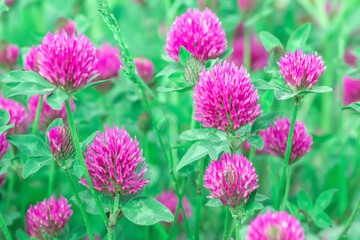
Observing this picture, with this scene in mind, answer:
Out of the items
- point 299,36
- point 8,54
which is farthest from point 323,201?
point 8,54

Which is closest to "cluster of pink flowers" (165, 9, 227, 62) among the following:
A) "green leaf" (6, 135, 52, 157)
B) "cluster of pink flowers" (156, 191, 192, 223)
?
"green leaf" (6, 135, 52, 157)

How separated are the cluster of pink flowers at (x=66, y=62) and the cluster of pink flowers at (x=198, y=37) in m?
0.15

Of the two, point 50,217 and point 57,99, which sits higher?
point 57,99

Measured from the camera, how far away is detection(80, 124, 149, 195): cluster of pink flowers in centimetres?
60

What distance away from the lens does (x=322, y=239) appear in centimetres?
89

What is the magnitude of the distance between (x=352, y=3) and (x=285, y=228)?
120cm

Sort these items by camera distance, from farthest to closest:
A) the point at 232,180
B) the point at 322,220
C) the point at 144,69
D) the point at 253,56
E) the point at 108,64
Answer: the point at 253,56 < the point at 108,64 < the point at 144,69 < the point at 322,220 < the point at 232,180

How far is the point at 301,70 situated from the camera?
0.61m

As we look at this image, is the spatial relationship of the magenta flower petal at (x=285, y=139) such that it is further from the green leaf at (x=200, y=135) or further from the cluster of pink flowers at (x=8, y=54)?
the cluster of pink flowers at (x=8, y=54)

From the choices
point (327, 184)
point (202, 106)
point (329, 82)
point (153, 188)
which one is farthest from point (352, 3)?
point (202, 106)

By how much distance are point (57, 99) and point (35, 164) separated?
4.6 inches

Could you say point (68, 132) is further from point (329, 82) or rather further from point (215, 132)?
point (329, 82)

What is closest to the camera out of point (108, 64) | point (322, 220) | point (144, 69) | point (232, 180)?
point (232, 180)

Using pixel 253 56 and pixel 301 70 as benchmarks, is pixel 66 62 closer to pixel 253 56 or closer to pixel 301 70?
pixel 301 70
